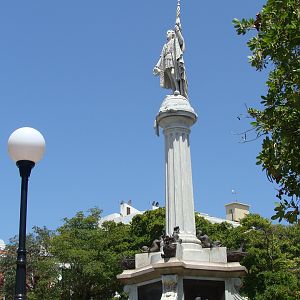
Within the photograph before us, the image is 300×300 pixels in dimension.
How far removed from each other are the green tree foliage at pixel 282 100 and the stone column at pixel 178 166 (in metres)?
7.14

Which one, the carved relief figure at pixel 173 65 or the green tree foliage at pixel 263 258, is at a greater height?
the carved relief figure at pixel 173 65

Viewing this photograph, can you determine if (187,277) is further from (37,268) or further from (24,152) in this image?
(37,268)

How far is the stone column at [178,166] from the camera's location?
58.9ft

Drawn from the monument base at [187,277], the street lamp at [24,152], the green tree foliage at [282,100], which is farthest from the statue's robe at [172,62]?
the street lamp at [24,152]

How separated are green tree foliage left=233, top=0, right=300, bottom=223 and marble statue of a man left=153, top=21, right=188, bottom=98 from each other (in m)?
9.06

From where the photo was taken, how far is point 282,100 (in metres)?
11.1

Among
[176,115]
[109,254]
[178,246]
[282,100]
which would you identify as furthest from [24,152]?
[109,254]

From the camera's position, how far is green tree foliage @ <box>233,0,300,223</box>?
34.6 feet

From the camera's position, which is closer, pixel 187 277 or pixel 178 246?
pixel 187 277

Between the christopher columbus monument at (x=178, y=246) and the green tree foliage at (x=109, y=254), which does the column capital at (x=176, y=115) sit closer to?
the christopher columbus monument at (x=178, y=246)

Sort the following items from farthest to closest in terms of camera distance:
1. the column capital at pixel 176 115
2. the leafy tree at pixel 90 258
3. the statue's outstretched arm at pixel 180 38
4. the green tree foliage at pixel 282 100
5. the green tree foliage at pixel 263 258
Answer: the leafy tree at pixel 90 258 → the green tree foliage at pixel 263 258 → the statue's outstretched arm at pixel 180 38 → the column capital at pixel 176 115 → the green tree foliage at pixel 282 100

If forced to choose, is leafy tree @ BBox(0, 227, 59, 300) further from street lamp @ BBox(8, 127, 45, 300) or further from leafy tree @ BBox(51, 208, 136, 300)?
street lamp @ BBox(8, 127, 45, 300)

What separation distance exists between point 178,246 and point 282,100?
270 inches

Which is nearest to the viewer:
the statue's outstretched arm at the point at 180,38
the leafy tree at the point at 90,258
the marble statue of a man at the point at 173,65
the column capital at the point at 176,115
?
the column capital at the point at 176,115
